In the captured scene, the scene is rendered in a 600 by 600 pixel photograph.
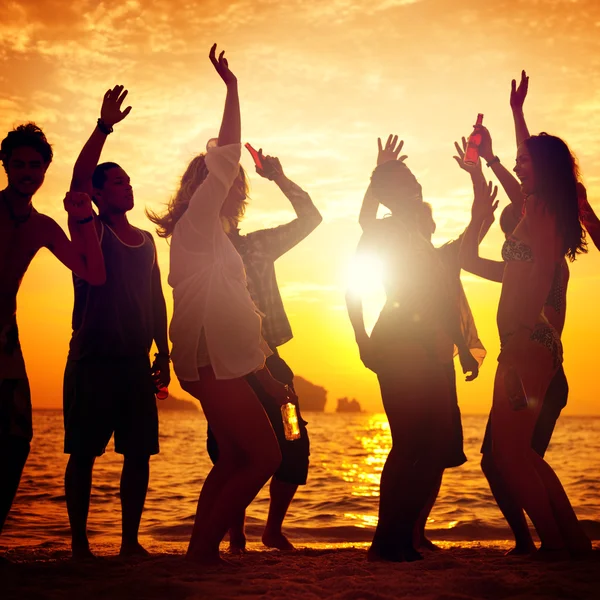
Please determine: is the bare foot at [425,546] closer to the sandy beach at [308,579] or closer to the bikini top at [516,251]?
the sandy beach at [308,579]

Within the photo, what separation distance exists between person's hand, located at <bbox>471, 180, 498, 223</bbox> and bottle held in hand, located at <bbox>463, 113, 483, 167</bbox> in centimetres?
39

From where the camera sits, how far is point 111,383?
15.7 feet

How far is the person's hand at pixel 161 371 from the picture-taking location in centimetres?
502

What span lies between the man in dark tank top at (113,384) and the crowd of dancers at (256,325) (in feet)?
0.04

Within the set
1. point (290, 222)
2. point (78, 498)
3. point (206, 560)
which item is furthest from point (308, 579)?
point (290, 222)

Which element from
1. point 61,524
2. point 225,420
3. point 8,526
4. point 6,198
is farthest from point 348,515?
point 6,198

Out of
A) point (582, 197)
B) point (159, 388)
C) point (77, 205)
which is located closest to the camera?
point (77, 205)

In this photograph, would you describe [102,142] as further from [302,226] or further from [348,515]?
[348,515]

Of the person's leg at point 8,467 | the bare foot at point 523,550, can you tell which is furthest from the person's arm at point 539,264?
the person's leg at point 8,467

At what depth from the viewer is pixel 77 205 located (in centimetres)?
396

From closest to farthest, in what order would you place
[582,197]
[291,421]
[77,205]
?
[77,205], [291,421], [582,197]

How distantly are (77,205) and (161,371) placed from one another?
1534 millimetres

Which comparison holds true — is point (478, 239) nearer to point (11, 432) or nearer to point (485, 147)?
point (485, 147)

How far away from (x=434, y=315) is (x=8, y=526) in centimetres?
607
